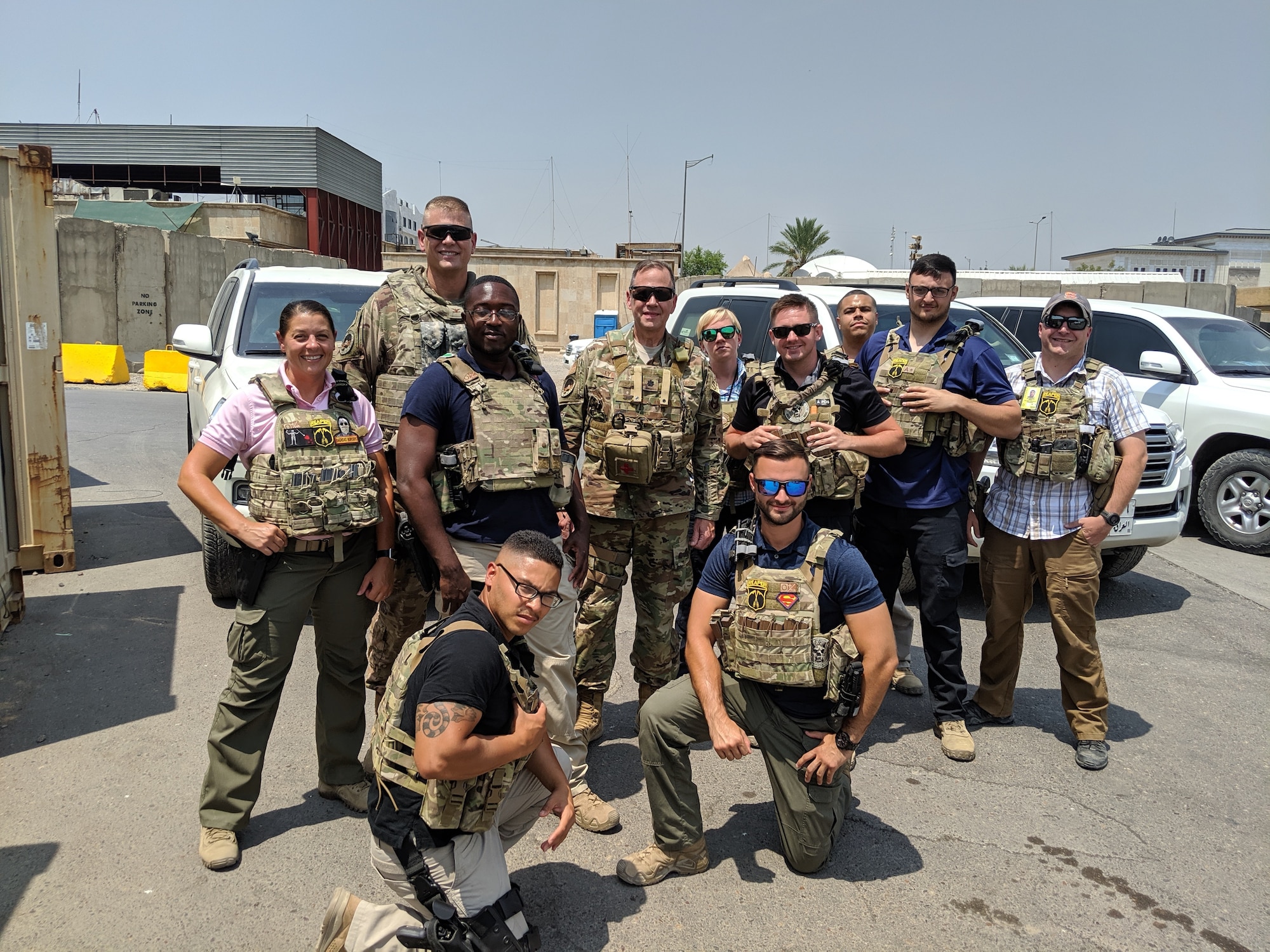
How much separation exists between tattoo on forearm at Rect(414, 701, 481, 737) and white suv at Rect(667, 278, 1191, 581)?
385cm

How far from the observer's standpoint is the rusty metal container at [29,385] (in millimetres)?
5219

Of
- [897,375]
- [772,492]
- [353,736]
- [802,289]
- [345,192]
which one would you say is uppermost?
[345,192]

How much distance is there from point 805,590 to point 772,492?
356mm

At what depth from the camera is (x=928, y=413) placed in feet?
13.6

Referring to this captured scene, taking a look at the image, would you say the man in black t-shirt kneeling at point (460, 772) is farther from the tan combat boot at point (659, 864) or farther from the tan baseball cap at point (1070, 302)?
the tan baseball cap at point (1070, 302)

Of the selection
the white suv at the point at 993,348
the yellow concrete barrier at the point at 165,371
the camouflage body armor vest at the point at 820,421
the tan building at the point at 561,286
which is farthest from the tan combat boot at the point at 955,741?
the tan building at the point at 561,286

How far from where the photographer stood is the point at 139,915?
113 inches

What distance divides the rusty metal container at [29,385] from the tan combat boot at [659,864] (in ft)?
13.1

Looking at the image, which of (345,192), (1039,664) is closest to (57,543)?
(1039,664)

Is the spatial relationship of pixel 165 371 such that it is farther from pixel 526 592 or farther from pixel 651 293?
pixel 526 592

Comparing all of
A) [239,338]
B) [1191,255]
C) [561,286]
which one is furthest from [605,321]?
[1191,255]

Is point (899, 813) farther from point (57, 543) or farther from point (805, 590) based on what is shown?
point (57, 543)

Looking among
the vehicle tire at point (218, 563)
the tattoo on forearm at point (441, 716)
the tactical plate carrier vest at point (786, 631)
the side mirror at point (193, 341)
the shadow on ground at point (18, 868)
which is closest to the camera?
the tattoo on forearm at point (441, 716)

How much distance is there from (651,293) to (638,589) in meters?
1.31
